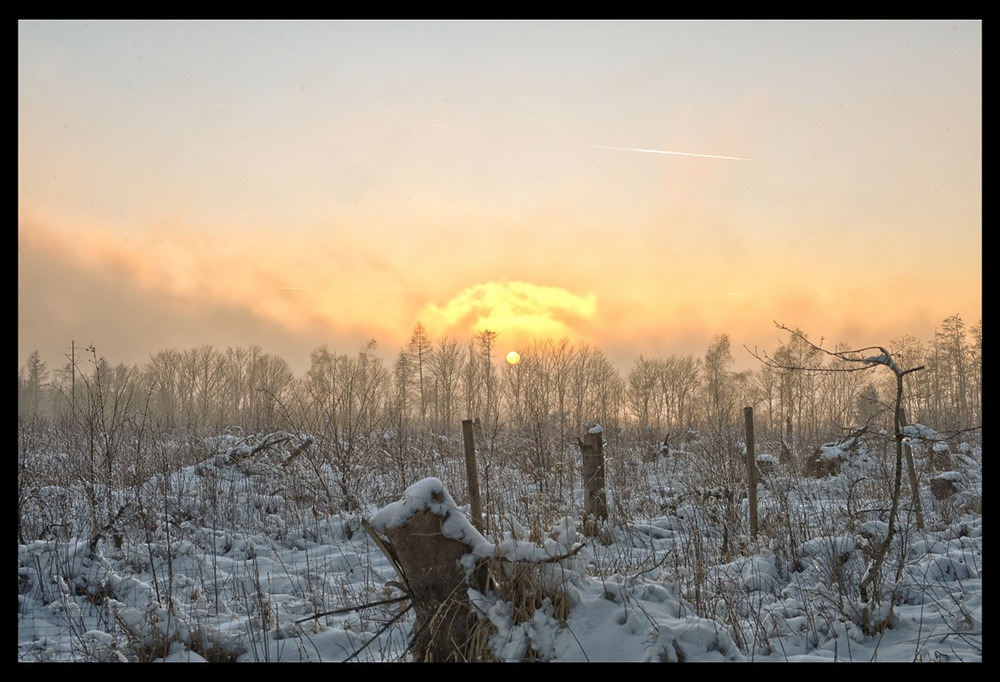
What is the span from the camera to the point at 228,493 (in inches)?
377

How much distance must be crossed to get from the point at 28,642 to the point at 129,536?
281 centimetres

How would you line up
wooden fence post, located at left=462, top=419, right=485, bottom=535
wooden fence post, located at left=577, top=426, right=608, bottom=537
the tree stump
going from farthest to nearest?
1. wooden fence post, located at left=577, top=426, right=608, bottom=537
2. wooden fence post, located at left=462, top=419, right=485, bottom=535
3. the tree stump

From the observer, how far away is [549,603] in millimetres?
3748

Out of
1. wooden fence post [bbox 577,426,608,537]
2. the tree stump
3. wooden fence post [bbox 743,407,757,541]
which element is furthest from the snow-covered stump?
wooden fence post [bbox 743,407,757,541]

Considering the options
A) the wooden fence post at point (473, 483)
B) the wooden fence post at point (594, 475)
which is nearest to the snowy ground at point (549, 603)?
the wooden fence post at point (473, 483)

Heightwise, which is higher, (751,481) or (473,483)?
(473,483)

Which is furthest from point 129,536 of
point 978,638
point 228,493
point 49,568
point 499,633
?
point 978,638

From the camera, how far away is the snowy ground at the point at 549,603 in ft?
12.2

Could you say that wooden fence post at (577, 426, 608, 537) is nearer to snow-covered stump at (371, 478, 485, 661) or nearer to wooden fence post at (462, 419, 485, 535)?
wooden fence post at (462, 419, 485, 535)

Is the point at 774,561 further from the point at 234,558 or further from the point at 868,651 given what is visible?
the point at 234,558

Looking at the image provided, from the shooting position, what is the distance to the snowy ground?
146 inches

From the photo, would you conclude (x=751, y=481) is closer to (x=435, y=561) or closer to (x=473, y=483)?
(x=473, y=483)

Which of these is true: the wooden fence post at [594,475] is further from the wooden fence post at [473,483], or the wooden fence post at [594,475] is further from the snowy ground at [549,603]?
the wooden fence post at [473,483]

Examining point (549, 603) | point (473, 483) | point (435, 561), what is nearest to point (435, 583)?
point (435, 561)
